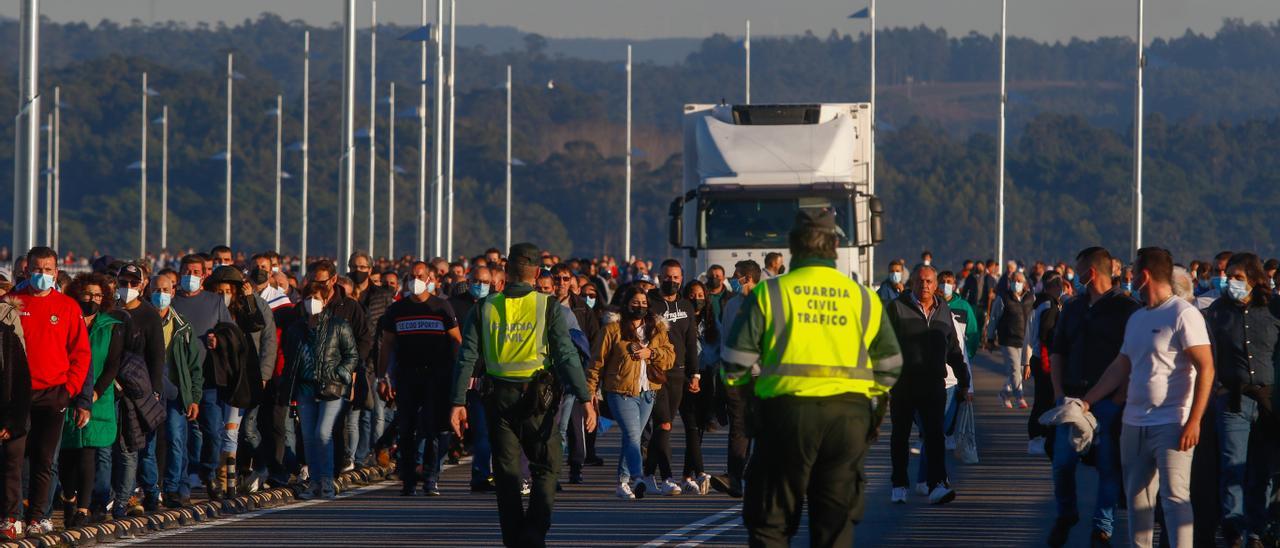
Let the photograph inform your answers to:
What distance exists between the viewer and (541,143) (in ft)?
505

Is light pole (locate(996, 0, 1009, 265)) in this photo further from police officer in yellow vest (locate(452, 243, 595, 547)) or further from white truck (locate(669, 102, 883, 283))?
police officer in yellow vest (locate(452, 243, 595, 547))

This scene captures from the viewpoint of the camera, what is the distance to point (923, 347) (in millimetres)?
14938

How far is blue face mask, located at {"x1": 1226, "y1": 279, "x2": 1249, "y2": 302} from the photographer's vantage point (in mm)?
11828

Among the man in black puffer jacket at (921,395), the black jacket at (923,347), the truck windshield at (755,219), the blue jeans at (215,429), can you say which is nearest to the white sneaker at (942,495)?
the man in black puffer jacket at (921,395)

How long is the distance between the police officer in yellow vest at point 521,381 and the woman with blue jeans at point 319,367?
3.42m

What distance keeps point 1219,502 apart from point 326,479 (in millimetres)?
6310

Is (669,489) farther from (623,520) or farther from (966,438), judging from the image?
(966,438)

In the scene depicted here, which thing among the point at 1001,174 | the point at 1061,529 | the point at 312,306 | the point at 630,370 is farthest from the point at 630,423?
the point at 1001,174

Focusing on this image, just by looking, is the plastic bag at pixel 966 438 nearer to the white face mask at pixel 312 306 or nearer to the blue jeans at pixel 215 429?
the white face mask at pixel 312 306

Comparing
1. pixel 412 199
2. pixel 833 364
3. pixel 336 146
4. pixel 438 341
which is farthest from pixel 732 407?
pixel 336 146

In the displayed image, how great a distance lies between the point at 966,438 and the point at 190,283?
6.62m

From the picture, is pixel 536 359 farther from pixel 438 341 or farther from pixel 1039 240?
pixel 1039 240

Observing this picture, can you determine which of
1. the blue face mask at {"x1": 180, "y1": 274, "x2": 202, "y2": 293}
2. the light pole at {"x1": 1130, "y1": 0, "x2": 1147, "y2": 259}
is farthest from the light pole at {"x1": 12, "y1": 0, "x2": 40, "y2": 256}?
the light pole at {"x1": 1130, "y1": 0, "x2": 1147, "y2": 259}

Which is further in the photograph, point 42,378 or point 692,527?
point 692,527
